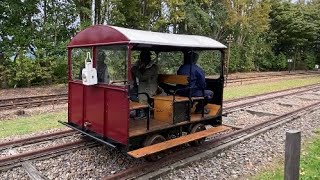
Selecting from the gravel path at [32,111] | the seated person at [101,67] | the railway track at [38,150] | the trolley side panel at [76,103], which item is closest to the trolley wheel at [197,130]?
the railway track at [38,150]

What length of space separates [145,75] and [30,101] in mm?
8681

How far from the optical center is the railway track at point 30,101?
13.5 meters

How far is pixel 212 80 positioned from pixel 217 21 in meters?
27.1

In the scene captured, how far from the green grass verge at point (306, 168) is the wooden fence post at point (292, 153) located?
2.15m

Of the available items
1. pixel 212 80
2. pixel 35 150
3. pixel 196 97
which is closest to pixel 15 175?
pixel 35 150

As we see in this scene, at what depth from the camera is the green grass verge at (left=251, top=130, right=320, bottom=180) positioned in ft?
19.6

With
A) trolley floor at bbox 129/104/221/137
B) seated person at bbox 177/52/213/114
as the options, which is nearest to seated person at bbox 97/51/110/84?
trolley floor at bbox 129/104/221/137

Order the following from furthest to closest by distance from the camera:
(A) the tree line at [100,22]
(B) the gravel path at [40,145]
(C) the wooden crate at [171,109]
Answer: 1. (A) the tree line at [100,22]
2. (B) the gravel path at [40,145]
3. (C) the wooden crate at [171,109]

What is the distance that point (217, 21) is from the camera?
34.6 metres

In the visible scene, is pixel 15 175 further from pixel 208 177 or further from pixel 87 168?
pixel 208 177

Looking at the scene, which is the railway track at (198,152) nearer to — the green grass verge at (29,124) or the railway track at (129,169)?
the railway track at (129,169)

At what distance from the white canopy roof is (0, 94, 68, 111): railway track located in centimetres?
901

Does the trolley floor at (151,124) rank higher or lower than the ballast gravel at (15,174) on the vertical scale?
higher

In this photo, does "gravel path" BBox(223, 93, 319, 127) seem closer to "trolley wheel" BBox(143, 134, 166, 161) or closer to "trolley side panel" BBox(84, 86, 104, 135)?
"trolley wheel" BBox(143, 134, 166, 161)
